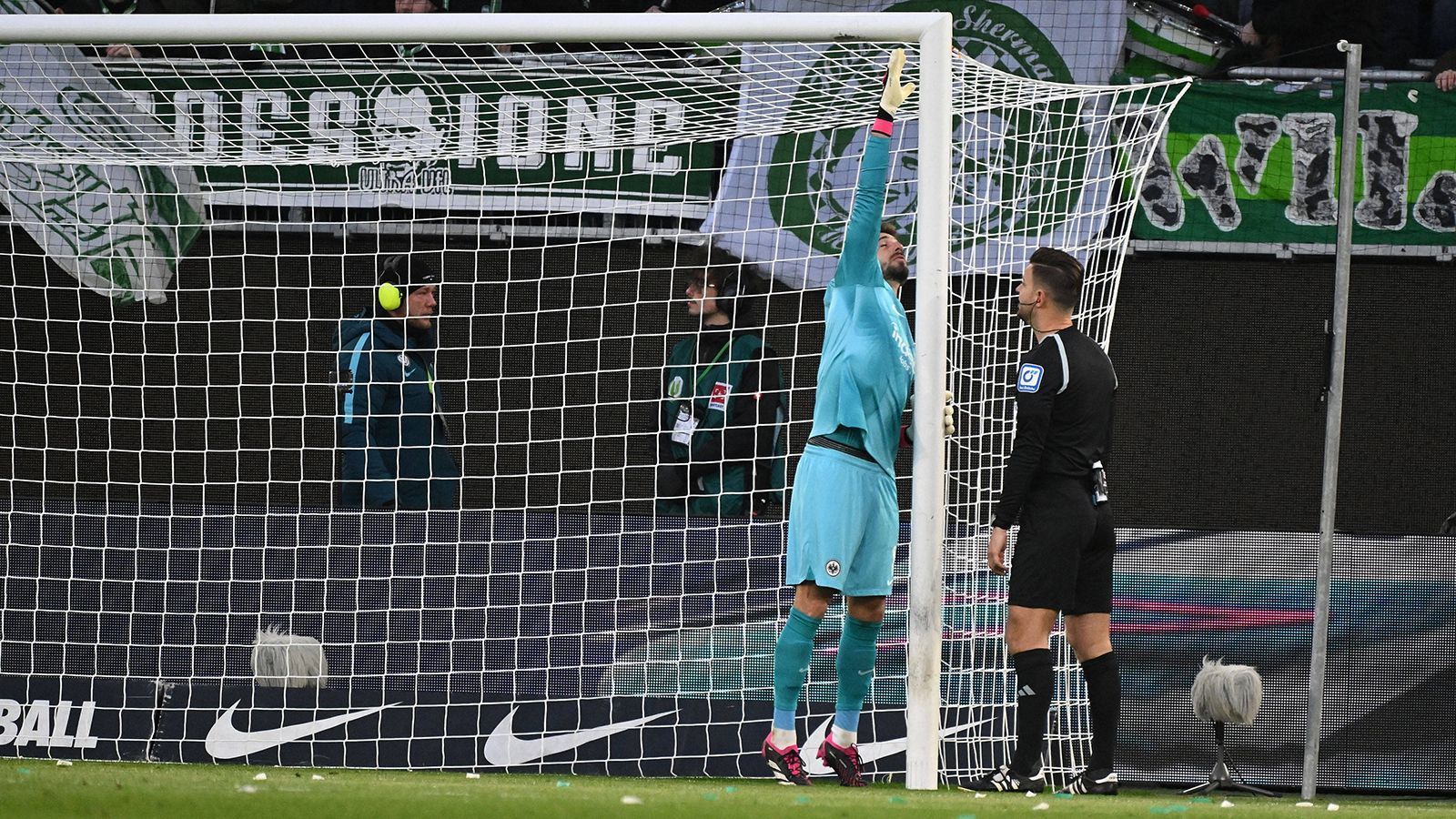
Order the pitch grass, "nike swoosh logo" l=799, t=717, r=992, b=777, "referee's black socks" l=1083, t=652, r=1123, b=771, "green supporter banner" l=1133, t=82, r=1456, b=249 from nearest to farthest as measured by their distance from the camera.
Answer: the pitch grass < "referee's black socks" l=1083, t=652, r=1123, b=771 < "nike swoosh logo" l=799, t=717, r=992, b=777 < "green supporter banner" l=1133, t=82, r=1456, b=249

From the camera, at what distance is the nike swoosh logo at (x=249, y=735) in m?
5.96

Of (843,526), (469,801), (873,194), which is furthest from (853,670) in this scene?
(469,801)

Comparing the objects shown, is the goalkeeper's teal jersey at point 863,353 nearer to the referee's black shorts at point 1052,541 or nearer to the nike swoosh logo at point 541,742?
the referee's black shorts at point 1052,541

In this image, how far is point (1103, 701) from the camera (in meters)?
A: 4.70

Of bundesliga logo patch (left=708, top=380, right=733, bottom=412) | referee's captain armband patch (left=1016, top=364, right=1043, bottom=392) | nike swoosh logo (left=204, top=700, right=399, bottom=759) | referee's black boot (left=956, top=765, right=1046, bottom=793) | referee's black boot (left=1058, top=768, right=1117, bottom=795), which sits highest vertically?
referee's captain armband patch (left=1016, top=364, right=1043, bottom=392)

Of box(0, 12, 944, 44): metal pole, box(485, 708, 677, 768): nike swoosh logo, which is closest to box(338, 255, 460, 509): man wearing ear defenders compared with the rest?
box(485, 708, 677, 768): nike swoosh logo

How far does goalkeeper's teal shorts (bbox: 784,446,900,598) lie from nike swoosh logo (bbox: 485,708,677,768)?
5.33 feet

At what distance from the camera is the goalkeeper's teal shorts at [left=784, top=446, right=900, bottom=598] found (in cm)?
457

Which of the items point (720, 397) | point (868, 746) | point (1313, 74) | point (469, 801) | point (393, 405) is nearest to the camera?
point (469, 801)

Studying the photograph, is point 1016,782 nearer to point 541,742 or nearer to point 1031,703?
point 1031,703

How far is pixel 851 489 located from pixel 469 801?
5.56ft

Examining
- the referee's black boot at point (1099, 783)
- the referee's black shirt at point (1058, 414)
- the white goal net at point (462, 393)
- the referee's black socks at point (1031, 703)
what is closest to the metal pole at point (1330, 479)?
the white goal net at point (462, 393)

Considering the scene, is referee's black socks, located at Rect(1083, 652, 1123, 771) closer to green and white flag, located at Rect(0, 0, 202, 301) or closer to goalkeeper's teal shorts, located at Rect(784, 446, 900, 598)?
goalkeeper's teal shorts, located at Rect(784, 446, 900, 598)

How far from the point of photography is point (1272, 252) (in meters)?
6.77
